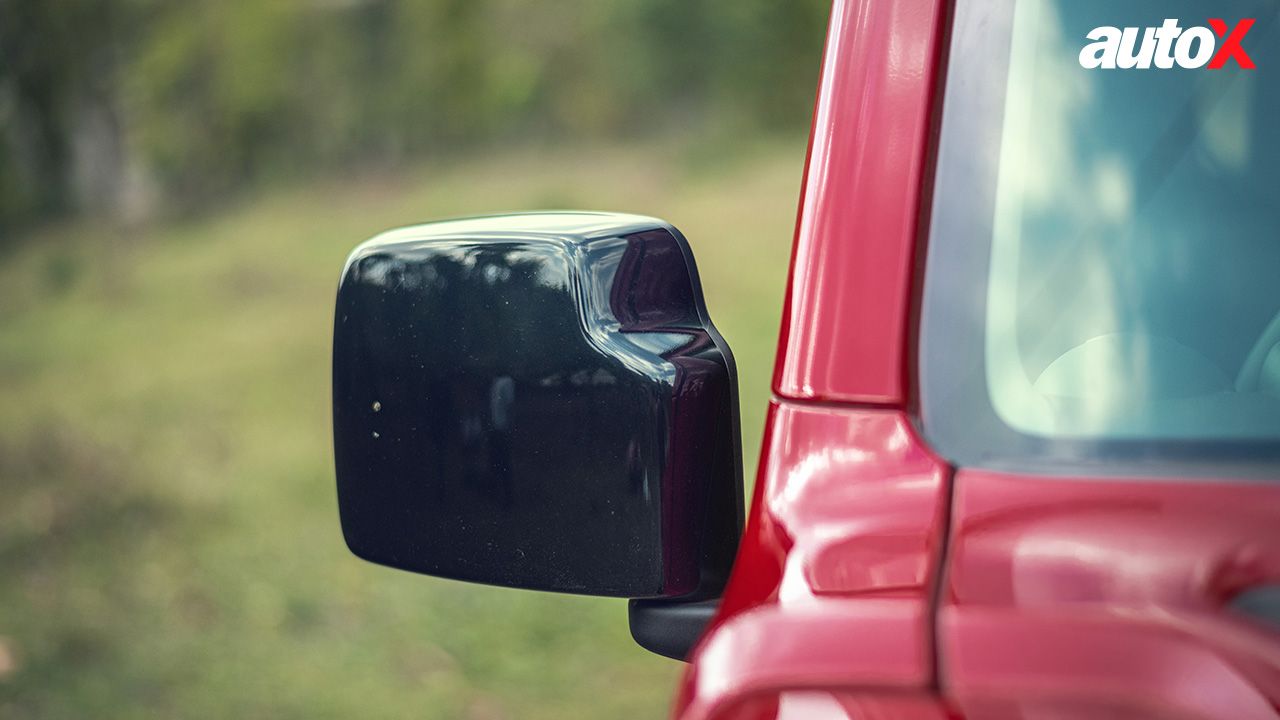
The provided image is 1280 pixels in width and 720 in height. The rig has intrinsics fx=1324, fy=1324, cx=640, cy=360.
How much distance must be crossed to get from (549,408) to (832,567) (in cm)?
29

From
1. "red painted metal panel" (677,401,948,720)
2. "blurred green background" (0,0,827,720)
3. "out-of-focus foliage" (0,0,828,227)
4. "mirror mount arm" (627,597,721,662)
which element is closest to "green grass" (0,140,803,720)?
"blurred green background" (0,0,827,720)

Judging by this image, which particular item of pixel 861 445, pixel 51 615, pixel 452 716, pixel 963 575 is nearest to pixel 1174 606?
pixel 963 575

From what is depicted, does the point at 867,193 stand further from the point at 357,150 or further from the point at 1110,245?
the point at 357,150

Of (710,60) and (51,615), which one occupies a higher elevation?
(710,60)

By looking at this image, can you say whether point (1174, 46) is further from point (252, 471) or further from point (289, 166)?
point (289, 166)

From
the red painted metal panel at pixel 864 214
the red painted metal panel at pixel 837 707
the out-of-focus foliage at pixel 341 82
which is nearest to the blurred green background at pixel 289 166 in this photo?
the out-of-focus foliage at pixel 341 82

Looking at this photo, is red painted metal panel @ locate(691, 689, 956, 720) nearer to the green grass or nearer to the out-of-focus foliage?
the green grass

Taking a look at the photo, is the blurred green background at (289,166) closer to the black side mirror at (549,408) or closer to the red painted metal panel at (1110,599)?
the black side mirror at (549,408)

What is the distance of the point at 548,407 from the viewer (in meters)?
1.08

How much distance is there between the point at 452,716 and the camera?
14.2 feet

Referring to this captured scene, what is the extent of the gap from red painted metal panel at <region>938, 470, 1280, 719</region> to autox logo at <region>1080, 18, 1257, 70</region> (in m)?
0.32

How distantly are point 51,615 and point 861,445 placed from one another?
16.2 feet

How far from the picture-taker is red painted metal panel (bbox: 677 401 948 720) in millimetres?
854

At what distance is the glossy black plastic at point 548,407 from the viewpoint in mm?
1067
